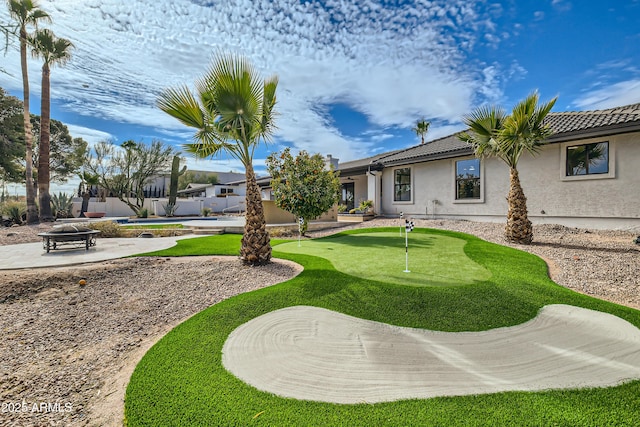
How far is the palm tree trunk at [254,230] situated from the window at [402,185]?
12.2 metres

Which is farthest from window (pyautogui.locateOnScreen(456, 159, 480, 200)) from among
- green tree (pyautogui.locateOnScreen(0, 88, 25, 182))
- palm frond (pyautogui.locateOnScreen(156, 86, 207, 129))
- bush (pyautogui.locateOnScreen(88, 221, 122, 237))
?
green tree (pyautogui.locateOnScreen(0, 88, 25, 182))

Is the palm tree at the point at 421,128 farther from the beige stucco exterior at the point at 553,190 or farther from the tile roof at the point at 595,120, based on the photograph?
the tile roof at the point at 595,120

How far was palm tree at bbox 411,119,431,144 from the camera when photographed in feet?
110

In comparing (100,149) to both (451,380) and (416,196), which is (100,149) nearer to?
(416,196)

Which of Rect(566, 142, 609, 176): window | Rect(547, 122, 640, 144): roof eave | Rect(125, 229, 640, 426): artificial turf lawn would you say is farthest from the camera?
Rect(566, 142, 609, 176): window

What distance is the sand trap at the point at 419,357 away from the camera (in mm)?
2607

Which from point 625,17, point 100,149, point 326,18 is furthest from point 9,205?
point 625,17

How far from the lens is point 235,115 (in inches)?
250

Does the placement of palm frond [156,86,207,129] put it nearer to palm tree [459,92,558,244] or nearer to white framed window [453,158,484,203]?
palm tree [459,92,558,244]

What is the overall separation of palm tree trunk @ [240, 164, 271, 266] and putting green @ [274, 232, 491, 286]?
1.84m

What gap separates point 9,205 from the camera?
17188 millimetres

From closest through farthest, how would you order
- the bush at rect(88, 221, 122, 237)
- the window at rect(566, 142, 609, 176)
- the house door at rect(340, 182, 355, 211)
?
1. the window at rect(566, 142, 609, 176)
2. the bush at rect(88, 221, 122, 237)
3. the house door at rect(340, 182, 355, 211)

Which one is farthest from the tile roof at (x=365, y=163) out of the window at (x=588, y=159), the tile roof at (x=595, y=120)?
the window at (x=588, y=159)

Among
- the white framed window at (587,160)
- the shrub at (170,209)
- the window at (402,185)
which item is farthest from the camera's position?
the shrub at (170,209)
